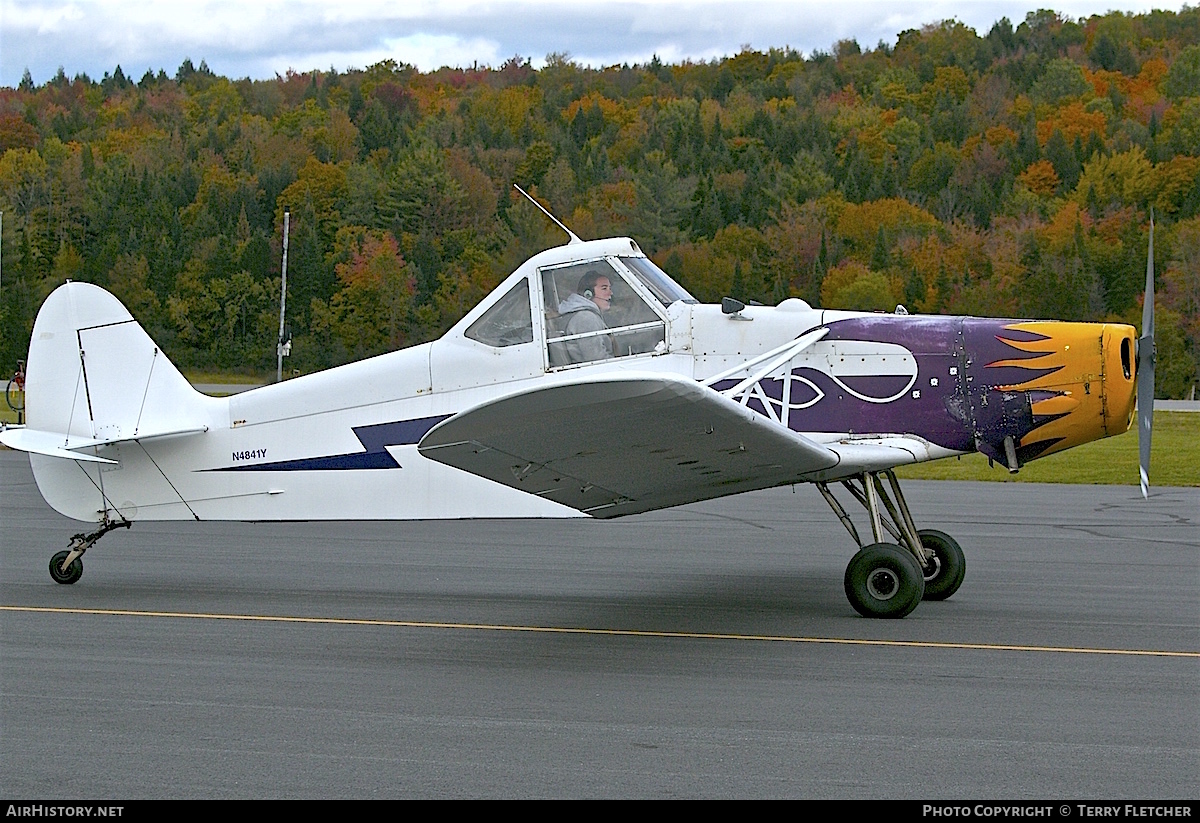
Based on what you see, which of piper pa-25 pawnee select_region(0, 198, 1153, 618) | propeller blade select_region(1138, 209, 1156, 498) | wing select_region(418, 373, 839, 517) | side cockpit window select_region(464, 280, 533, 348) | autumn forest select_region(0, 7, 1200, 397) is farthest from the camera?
autumn forest select_region(0, 7, 1200, 397)

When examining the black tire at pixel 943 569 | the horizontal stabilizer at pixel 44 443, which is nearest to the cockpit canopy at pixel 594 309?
the black tire at pixel 943 569

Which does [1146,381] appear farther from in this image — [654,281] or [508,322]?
[508,322]

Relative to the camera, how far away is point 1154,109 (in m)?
116

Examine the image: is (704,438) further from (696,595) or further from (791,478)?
(696,595)

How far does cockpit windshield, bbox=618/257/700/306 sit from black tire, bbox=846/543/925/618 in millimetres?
2121

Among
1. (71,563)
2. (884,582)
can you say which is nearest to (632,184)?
(71,563)

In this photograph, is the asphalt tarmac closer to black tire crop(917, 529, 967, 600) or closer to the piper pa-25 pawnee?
black tire crop(917, 529, 967, 600)

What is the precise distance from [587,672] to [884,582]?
91.2 inches

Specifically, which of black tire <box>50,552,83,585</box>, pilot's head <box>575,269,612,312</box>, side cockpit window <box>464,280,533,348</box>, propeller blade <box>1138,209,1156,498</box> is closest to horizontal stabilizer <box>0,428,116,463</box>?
black tire <box>50,552,83,585</box>

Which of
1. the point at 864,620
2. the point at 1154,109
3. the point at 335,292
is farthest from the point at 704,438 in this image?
the point at 1154,109

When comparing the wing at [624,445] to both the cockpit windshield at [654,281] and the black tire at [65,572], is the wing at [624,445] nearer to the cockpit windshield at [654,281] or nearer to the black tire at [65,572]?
the cockpit windshield at [654,281]

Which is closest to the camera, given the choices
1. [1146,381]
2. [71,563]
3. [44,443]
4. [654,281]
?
[1146,381]

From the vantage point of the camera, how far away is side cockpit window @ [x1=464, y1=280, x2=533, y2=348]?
29.7ft

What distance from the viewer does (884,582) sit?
8.51m
